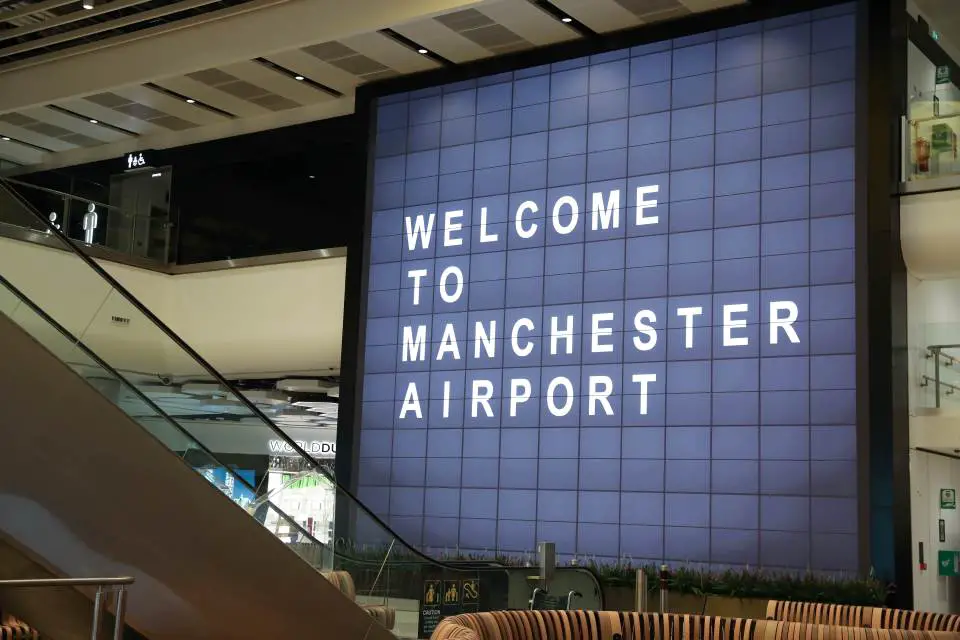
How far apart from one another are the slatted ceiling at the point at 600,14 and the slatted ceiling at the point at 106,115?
7.00 metres

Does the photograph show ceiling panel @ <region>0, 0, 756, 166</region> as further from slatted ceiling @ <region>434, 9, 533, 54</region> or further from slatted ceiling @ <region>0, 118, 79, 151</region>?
slatted ceiling @ <region>0, 118, 79, 151</region>

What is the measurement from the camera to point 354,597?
7820mm

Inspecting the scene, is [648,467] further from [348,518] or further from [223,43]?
[223,43]

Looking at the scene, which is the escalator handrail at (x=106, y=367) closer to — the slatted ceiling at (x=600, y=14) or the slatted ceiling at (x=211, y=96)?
the slatted ceiling at (x=600, y=14)

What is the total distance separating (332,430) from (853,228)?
Result: 54.4 ft

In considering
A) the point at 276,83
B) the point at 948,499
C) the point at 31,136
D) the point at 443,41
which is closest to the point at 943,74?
the point at 948,499

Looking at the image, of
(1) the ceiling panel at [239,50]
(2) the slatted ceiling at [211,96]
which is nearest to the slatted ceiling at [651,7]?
(1) the ceiling panel at [239,50]

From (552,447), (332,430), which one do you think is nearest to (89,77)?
(552,447)

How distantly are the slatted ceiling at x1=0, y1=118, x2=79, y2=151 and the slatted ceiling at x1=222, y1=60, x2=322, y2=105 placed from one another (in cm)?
388

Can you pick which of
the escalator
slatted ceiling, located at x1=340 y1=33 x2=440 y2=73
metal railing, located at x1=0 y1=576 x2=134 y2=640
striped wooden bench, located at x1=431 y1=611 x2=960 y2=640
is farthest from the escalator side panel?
slatted ceiling, located at x1=340 y1=33 x2=440 y2=73

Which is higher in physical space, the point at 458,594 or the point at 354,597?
the point at 354,597

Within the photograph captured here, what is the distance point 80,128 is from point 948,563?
496 inches

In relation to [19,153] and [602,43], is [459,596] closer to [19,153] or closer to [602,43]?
[602,43]

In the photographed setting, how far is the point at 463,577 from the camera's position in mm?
9234
